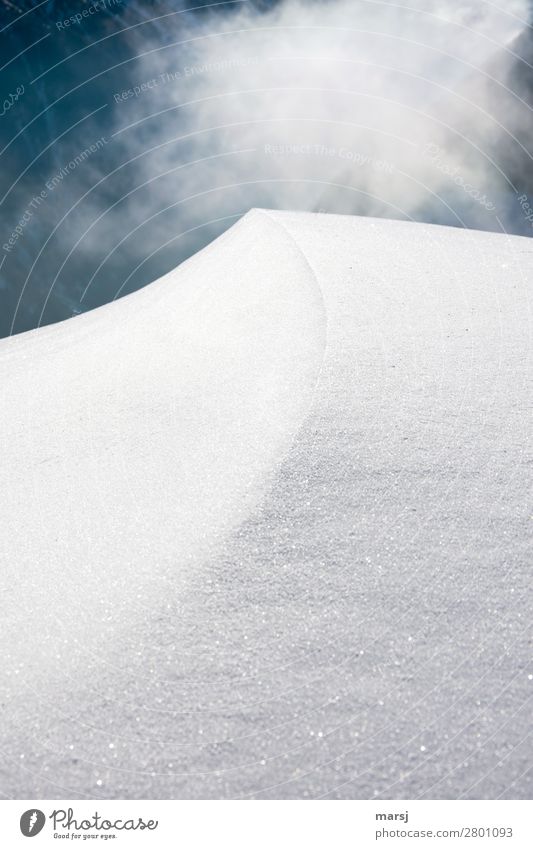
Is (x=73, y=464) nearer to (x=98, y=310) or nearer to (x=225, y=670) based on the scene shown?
(x=225, y=670)

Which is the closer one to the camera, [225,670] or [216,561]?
[225,670]

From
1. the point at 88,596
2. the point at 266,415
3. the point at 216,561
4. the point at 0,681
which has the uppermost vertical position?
the point at 266,415

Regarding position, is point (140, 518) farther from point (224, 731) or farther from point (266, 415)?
point (224, 731)

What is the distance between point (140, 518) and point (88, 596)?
24.4 inches

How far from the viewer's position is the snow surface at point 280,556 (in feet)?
8.12

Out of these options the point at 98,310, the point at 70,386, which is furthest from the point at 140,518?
the point at 98,310

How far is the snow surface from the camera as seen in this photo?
247 centimetres

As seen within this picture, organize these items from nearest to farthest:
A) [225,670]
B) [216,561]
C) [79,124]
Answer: [225,670] < [216,561] < [79,124]

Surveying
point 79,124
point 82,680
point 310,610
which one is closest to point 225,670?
point 310,610

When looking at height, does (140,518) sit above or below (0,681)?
above

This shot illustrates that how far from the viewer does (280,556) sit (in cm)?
320

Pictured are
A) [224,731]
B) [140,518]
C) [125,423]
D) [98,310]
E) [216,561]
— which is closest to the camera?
[224,731]

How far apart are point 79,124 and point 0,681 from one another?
31.7 meters

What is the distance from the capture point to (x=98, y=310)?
829 cm
